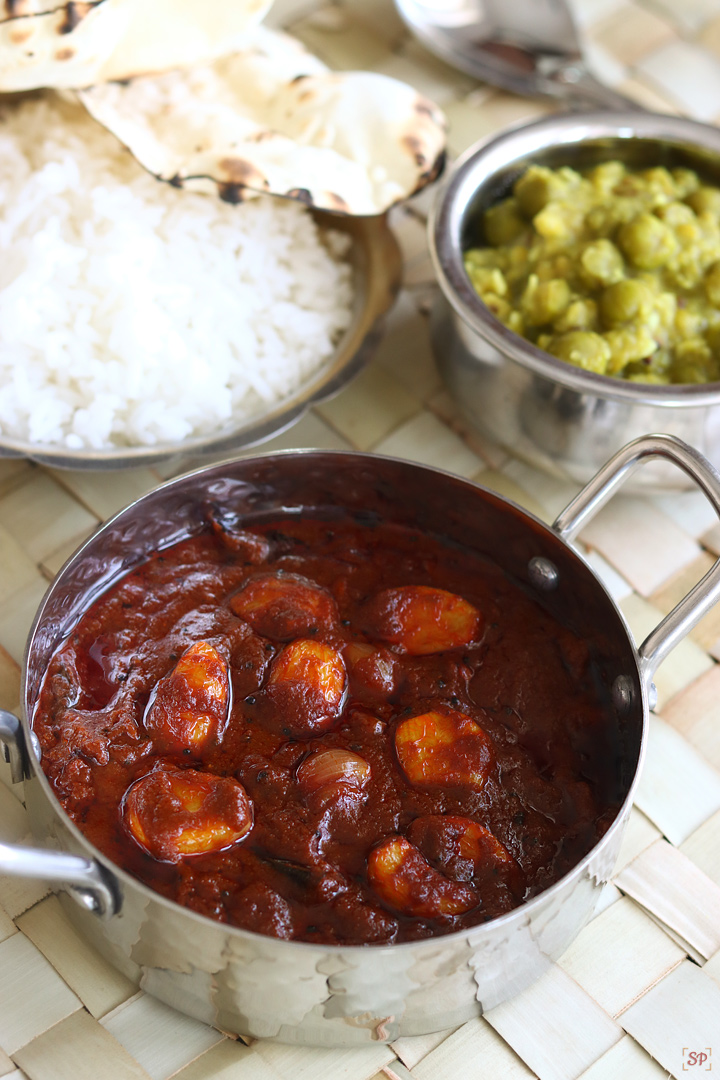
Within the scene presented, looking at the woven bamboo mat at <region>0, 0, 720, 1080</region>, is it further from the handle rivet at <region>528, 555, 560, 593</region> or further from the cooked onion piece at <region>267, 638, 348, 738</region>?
the cooked onion piece at <region>267, 638, 348, 738</region>

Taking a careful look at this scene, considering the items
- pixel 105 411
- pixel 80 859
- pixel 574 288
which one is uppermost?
pixel 574 288

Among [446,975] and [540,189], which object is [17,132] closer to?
[540,189]

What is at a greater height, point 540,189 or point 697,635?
point 540,189

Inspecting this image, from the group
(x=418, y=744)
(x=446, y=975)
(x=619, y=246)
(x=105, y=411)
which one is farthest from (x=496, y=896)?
(x=619, y=246)

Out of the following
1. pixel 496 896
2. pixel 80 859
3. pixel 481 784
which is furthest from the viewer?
pixel 481 784

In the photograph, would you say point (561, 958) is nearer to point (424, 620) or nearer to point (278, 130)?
point (424, 620)

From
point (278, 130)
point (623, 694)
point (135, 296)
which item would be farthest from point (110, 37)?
point (623, 694)
